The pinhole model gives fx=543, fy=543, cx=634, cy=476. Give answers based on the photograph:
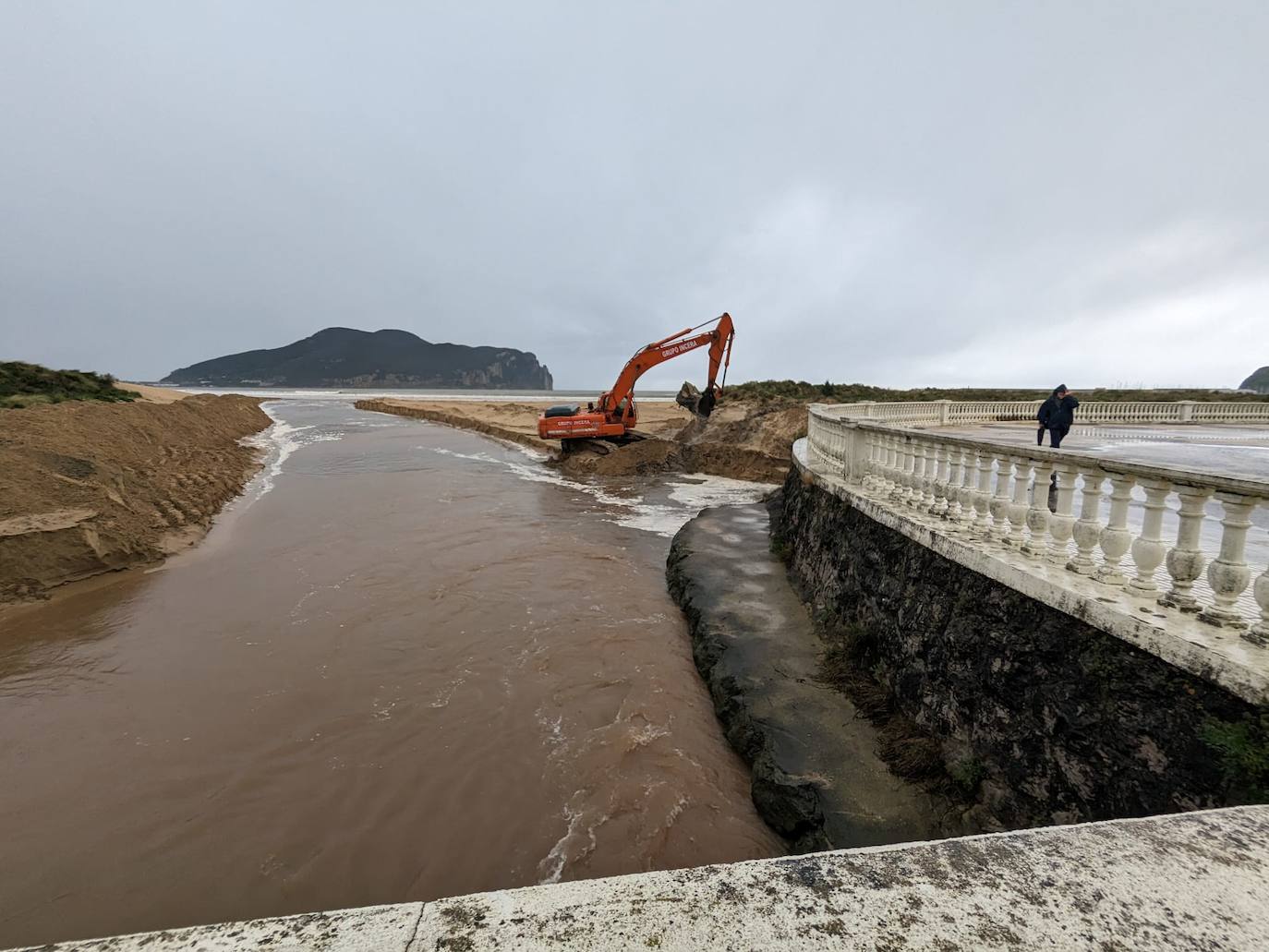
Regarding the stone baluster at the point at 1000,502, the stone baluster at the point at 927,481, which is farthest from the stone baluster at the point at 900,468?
the stone baluster at the point at 1000,502

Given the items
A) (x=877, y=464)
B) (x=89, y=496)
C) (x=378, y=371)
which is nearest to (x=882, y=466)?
(x=877, y=464)

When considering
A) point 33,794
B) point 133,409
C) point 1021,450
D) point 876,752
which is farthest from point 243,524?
point 1021,450

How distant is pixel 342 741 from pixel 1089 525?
559cm

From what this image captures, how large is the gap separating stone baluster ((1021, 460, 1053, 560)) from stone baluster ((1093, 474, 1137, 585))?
1.28 ft

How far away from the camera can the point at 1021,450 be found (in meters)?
3.86

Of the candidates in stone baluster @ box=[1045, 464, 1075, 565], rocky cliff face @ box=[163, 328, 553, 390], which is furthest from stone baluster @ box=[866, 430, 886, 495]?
rocky cliff face @ box=[163, 328, 553, 390]

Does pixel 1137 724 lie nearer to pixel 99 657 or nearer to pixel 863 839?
pixel 863 839

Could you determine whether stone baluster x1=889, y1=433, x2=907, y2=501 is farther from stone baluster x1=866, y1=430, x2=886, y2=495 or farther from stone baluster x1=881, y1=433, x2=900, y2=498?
stone baluster x1=866, y1=430, x2=886, y2=495

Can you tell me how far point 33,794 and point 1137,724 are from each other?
6.76m

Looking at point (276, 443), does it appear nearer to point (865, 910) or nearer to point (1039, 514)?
point (1039, 514)

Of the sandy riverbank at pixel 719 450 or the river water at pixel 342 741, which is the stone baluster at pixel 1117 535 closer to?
the river water at pixel 342 741

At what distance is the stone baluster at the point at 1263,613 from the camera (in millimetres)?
2453

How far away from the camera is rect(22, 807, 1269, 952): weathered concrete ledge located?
4.38ft

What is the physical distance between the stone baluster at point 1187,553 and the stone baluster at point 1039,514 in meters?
0.76
